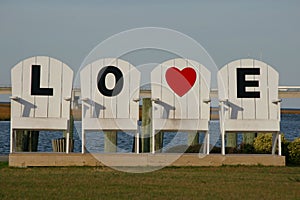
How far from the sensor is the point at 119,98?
897 cm

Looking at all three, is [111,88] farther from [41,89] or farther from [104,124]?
[41,89]

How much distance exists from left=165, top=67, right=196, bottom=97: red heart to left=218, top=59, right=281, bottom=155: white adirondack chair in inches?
14.9

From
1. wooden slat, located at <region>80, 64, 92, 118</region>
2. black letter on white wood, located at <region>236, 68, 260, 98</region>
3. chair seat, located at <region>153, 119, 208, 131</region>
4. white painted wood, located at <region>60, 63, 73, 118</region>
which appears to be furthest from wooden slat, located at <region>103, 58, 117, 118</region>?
black letter on white wood, located at <region>236, 68, 260, 98</region>

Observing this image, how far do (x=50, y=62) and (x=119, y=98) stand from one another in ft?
3.31

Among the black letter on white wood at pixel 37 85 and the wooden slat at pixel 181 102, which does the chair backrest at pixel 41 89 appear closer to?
the black letter on white wood at pixel 37 85

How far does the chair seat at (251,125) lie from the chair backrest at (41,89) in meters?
2.09

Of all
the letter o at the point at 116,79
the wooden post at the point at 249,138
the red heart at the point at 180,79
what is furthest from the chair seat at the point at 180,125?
the wooden post at the point at 249,138

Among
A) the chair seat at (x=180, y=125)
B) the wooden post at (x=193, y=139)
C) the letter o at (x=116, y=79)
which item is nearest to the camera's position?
the chair seat at (x=180, y=125)

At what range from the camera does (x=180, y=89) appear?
29.6 feet

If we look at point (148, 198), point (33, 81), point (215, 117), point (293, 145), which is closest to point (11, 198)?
point (148, 198)

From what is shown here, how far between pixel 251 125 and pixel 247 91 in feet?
1.67

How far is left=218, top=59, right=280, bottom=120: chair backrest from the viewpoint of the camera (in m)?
9.05

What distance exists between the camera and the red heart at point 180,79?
9.02 metres

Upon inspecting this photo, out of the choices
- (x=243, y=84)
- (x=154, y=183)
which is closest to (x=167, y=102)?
(x=243, y=84)
